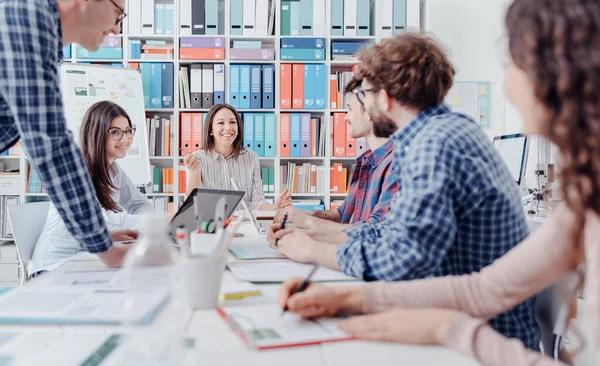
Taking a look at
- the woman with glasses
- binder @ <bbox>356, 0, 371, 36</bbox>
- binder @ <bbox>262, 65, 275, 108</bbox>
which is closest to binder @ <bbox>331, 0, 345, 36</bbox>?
Result: binder @ <bbox>356, 0, 371, 36</bbox>

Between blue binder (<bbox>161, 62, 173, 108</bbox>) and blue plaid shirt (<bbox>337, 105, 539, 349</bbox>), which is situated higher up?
blue binder (<bbox>161, 62, 173, 108</bbox>)

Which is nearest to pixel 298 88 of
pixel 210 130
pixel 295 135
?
pixel 295 135

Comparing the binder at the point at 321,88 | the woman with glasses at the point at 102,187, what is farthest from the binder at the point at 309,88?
the woman with glasses at the point at 102,187

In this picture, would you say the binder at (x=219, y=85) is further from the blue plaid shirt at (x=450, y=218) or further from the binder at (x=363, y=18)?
the blue plaid shirt at (x=450, y=218)

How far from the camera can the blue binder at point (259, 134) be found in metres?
3.90

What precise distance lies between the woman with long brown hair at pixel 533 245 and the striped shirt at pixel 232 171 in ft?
8.08

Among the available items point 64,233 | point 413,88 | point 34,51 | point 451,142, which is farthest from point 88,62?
point 451,142

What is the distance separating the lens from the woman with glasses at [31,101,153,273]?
1.73 metres

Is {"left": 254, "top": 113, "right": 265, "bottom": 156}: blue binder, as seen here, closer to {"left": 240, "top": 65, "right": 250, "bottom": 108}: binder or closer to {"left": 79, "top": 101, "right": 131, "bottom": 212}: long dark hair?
{"left": 240, "top": 65, "right": 250, "bottom": 108}: binder

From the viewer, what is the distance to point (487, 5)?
3965mm

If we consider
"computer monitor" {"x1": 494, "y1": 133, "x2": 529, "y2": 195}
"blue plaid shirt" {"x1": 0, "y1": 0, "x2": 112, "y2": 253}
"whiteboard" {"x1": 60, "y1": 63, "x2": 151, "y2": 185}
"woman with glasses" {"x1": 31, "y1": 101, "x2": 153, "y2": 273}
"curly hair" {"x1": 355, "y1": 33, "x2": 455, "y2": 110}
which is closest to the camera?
"blue plaid shirt" {"x1": 0, "y1": 0, "x2": 112, "y2": 253}

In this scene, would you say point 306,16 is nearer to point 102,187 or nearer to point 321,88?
point 321,88

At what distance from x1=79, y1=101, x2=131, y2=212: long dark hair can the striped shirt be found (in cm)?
99

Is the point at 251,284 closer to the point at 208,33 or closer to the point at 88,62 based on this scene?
the point at 208,33
